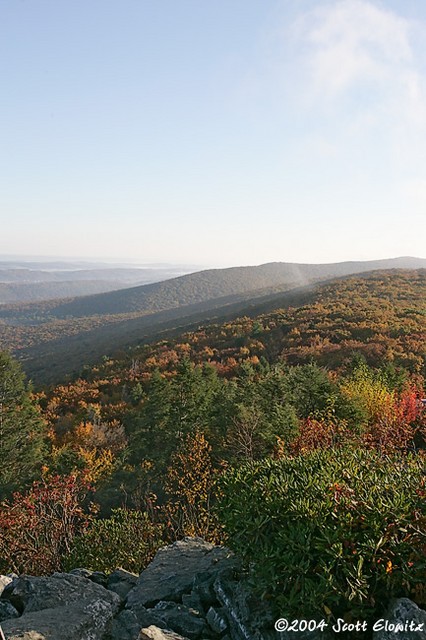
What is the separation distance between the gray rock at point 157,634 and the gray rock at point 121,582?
2.26 m

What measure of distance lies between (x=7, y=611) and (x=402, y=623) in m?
6.35

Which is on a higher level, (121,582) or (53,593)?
(53,593)

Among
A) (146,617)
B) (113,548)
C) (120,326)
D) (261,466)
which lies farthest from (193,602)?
(120,326)

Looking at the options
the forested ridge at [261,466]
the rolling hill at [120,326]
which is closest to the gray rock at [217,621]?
the forested ridge at [261,466]

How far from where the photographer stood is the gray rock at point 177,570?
752 cm

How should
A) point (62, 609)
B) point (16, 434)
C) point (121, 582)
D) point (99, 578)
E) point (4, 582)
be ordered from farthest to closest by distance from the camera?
point (16, 434)
point (99, 578)
point (121, 582)
point (4, 582)
point (62, 609)

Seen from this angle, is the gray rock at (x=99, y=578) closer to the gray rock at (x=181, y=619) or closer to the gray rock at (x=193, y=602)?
the gray rock at (x=181, y=619)

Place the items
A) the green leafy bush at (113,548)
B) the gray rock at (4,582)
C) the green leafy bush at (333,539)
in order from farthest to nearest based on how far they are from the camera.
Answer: the green leafy bush at (113,548)
the gray rock at (4,582)
the green leafy bush at (333,539)

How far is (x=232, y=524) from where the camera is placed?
21.7 feet

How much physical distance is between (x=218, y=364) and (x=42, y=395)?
629 inches

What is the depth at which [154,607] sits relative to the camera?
23.5ft

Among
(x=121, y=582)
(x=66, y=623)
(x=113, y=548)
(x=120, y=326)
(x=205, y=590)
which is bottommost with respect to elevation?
(x=120, y=326)

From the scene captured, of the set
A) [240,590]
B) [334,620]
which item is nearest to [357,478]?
[334,620]

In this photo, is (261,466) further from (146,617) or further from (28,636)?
(28,636)
